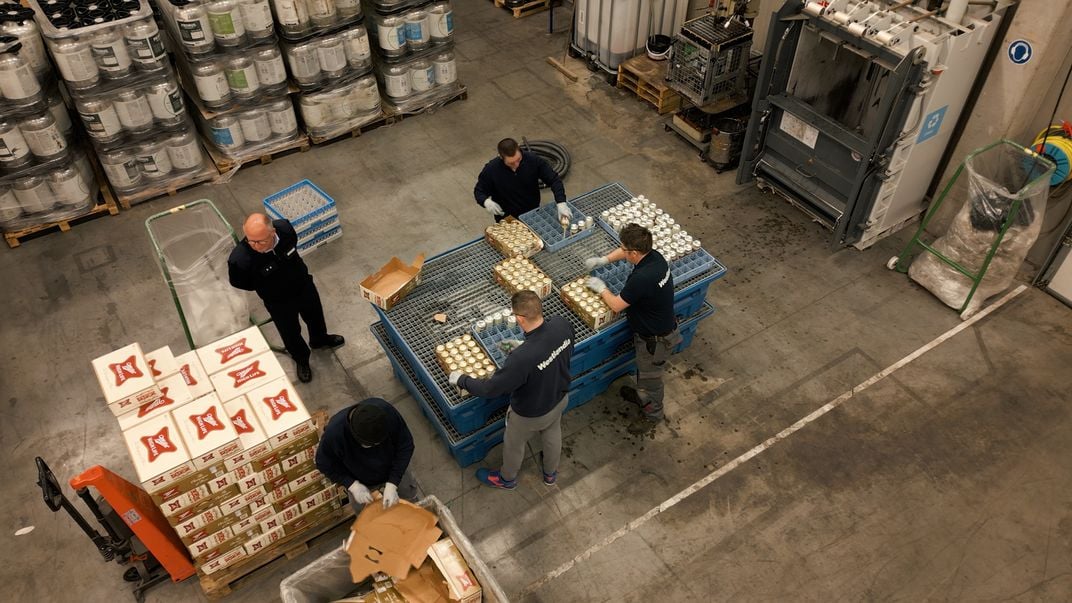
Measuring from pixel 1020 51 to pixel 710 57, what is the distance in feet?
10.0

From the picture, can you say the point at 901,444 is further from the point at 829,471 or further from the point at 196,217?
the point at 196,217

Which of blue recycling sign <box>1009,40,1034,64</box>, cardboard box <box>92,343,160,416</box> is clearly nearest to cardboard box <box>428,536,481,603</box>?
cardboard box <box>92,343,160,416</box>

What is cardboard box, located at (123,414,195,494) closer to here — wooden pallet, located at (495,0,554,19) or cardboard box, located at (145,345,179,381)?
cardboard box, located at (145,345,179,381)

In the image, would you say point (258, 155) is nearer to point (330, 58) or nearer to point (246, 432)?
point (330, 58)

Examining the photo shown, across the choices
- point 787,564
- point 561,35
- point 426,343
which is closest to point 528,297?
point 426,343

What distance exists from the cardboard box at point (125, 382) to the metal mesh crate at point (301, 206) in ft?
10.2

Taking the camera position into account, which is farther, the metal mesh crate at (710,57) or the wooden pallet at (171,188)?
the metal mesh crate at (710,57)

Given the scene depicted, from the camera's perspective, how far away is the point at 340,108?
29.9ft

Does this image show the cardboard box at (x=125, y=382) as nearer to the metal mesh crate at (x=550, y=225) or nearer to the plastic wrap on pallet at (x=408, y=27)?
the metal mesh crate at (x=550, y=225)

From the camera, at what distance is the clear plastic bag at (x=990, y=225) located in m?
6.85

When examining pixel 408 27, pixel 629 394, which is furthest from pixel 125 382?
pixel 408 27

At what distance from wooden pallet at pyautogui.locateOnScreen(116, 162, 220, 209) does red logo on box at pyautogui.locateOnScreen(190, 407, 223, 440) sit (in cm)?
491

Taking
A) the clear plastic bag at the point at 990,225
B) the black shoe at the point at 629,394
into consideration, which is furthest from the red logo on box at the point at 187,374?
the clear plastic bag at the point at 990,225

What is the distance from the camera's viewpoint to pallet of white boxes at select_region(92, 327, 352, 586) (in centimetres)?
436
